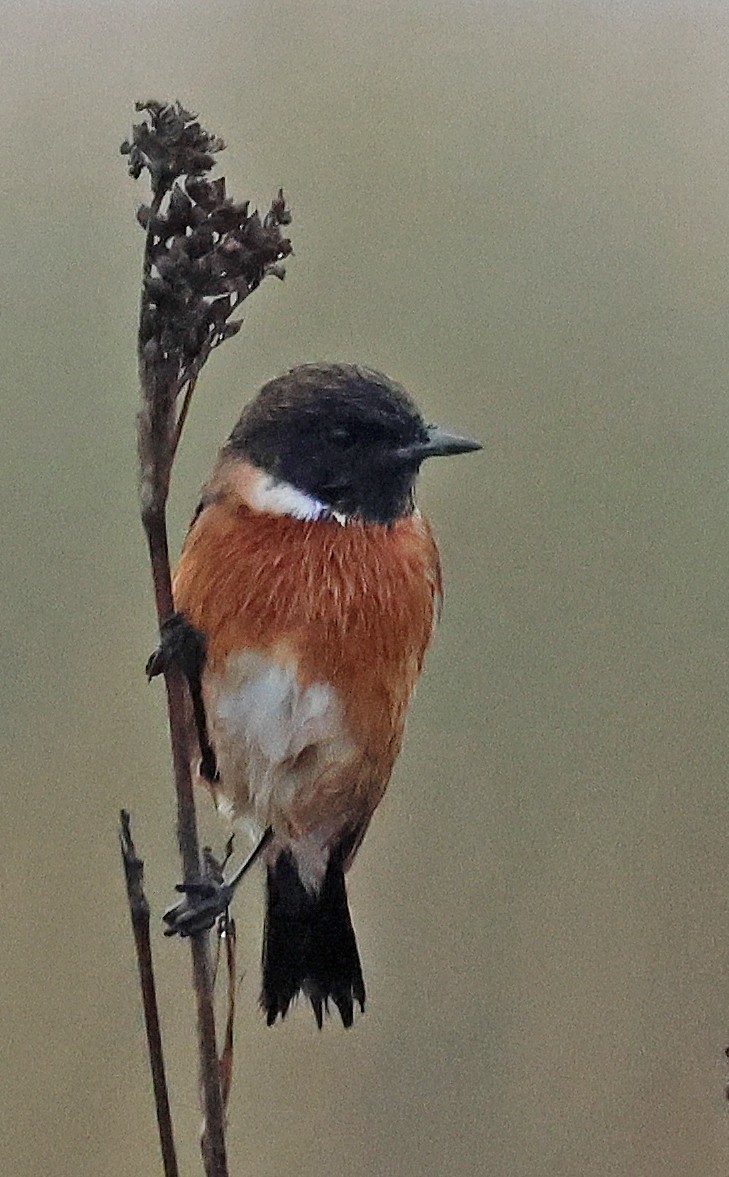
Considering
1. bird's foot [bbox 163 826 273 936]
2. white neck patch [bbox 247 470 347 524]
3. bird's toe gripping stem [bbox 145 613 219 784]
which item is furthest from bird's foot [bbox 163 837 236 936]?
white neck patch [bbox 247 470 347 524]

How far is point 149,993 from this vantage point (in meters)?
0.88

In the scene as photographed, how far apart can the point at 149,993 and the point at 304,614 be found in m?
0.28

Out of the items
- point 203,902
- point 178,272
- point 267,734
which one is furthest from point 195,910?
point 178,272

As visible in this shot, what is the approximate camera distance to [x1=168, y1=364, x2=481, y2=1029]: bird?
2.82ft

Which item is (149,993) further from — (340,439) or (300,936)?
(340,439)

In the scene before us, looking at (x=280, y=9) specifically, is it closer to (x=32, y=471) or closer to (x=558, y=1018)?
(x=32, y=471)

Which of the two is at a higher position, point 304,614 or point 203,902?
point 304,614

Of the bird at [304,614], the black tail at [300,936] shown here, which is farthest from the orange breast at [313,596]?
the black tail at [300,936]

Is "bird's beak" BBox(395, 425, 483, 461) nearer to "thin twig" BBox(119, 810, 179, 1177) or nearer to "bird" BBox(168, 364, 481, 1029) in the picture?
"bird" BBox(168, 364, 481, 1029)

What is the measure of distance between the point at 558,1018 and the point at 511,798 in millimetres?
181

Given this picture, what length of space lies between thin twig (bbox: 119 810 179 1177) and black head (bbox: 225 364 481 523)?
27 cm

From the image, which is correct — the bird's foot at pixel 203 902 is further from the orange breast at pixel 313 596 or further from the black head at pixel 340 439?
the black head at pixel 340 439

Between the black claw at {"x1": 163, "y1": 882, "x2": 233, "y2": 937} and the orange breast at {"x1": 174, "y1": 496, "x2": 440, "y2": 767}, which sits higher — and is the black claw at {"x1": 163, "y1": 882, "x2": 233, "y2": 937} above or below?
below

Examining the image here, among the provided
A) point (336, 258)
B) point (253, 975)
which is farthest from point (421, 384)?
point (253, 975)
